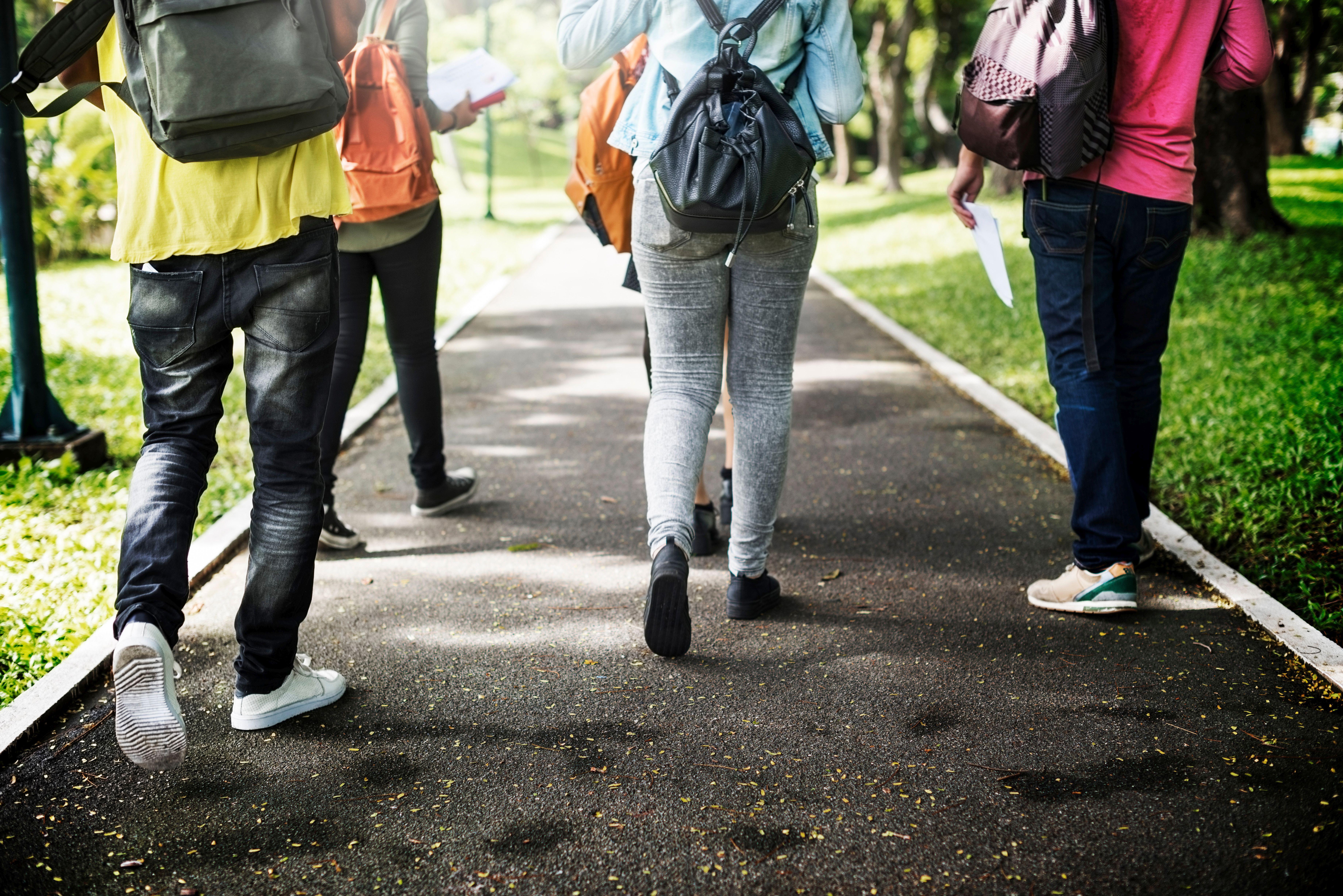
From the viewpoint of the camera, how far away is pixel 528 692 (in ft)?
10.6

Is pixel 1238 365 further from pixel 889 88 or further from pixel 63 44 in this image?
pixel 889 88

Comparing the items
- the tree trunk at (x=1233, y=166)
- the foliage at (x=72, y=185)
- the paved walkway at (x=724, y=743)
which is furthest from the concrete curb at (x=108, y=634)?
the foliage at (x=72, y=185)

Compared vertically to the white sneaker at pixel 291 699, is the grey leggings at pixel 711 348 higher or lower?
higher

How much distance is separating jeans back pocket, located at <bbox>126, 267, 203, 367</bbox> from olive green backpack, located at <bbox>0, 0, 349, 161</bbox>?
0.30 m

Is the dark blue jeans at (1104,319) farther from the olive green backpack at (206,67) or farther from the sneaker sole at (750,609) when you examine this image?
the olive green backpack at (206,67)

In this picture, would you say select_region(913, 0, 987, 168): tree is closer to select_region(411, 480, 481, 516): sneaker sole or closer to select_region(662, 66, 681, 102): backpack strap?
select_region(411, 480, 481, 516): sneaker sole

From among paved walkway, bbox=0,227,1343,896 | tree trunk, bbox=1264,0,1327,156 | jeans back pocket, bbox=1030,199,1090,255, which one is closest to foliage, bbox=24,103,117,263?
paved walkway, bbox=0,227,1343,896

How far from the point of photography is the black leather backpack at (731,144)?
3.01 meters

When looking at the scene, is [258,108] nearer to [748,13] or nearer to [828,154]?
[748,13]

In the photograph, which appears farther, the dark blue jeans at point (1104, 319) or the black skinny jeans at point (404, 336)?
Answer: the black skinny jeans at point (404, 336)

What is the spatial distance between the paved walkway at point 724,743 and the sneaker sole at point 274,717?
3cm

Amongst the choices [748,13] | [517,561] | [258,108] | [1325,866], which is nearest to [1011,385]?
[517,561]

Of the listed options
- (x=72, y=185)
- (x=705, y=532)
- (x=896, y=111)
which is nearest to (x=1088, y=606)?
(x=705, y=532)

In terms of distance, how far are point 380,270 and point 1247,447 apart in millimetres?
4025
